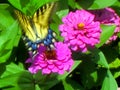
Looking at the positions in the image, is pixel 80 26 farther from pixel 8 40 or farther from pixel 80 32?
pixel 8 40

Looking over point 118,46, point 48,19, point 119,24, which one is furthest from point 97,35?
point 118,46

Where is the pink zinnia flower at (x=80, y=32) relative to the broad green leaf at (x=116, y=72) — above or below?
above

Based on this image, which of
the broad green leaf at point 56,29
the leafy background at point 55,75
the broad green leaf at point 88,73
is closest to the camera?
the leafy background at point 55,75

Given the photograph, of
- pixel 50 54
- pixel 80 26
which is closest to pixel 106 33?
pixel 80 26

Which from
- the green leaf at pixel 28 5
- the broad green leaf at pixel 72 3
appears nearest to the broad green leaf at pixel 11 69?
the green leaf at pixel 28 5

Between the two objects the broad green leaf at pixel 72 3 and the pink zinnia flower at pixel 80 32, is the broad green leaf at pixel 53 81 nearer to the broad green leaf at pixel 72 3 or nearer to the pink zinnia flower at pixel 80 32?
the pink zinnia flower at pixel 80 32

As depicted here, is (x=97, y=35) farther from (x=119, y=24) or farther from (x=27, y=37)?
(x=119, y=24)
